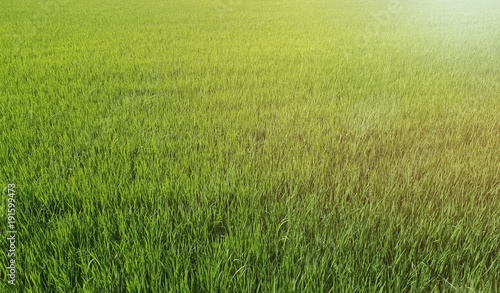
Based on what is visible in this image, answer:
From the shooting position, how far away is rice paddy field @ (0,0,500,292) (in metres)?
1.25

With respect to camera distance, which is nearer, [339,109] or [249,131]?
[249,131]

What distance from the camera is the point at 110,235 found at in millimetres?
1438

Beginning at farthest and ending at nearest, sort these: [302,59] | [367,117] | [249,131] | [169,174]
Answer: [302,59]
[367,117]
[249,131]
[169,174]

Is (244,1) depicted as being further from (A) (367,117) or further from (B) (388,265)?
(B) (388,265)

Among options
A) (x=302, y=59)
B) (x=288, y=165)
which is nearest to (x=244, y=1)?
(x=302, y=59)

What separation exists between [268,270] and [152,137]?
4.59ft

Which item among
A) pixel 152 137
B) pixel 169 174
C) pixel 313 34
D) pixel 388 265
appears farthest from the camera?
pixel 313 34

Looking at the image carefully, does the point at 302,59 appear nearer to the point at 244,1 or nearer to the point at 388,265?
the point at 388,265

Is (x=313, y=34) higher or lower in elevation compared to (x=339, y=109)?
higher

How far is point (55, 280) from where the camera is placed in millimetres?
1173

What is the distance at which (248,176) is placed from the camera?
1.90m

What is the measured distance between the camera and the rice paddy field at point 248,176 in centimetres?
125

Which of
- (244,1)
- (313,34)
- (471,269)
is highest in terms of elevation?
(244,1)

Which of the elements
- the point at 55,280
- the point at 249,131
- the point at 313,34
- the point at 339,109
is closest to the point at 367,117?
the point at 339,109
